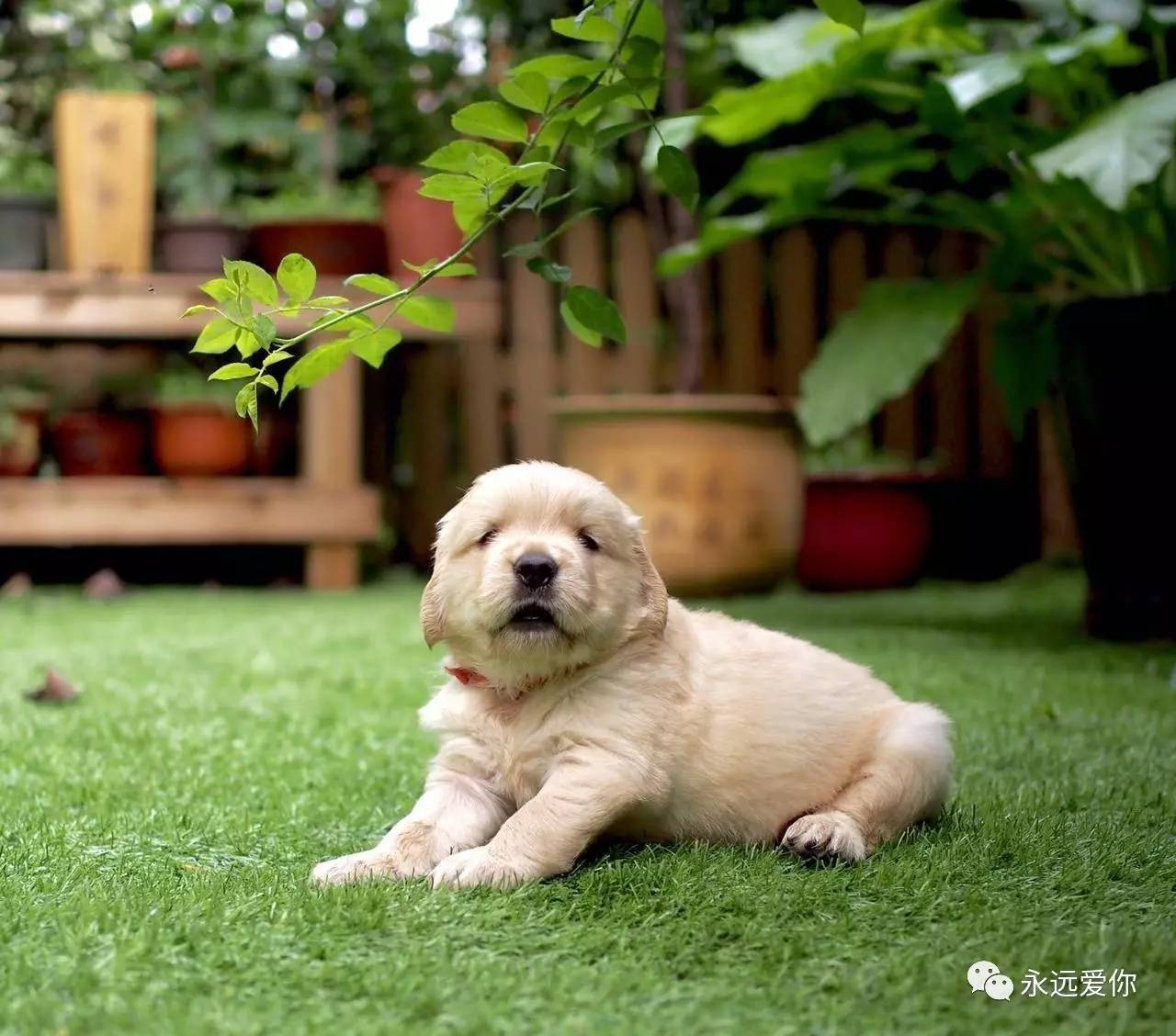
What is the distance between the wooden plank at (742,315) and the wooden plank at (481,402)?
1.20 meters

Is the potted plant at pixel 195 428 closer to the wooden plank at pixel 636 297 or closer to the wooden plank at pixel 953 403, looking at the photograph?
the wooden plank at pixel 636 297

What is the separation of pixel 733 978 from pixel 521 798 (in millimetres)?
538

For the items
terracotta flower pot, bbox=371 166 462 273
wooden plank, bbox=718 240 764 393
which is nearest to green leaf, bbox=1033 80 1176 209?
terracotta flower pot, bbox=371 166 462 273

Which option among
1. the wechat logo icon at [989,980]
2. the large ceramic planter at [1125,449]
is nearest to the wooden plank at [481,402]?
the large ceramic planter at [1125,449]

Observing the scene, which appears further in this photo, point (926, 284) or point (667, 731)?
point (926, 284)

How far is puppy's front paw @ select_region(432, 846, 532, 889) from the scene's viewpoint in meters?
1.60

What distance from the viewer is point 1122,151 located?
10.8ft

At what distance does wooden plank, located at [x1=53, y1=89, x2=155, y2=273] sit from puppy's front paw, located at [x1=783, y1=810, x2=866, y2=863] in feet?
15.8

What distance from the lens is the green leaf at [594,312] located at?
1881 mm

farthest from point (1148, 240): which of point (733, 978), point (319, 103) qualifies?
point (319, 103)

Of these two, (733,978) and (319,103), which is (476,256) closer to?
(319,103)

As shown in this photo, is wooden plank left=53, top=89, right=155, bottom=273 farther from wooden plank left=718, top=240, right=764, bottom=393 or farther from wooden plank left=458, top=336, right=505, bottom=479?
wooden plank left=718, top=240, right=764, bottom=393

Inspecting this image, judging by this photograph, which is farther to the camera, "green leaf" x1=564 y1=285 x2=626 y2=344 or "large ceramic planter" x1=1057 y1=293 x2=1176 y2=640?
"large ceramic planter" x1=1057 y1=293 x2=1176 y2=640

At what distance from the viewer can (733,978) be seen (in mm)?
1331
